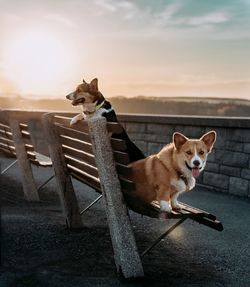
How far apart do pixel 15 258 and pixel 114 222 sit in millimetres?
1081

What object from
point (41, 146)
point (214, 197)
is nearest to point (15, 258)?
point (214, 197)

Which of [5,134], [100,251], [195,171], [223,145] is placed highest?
[195,171]

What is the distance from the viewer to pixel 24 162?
764cm

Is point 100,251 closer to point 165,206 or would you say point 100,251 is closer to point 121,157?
point 165,206

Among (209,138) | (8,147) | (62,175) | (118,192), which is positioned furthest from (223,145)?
(118,192)

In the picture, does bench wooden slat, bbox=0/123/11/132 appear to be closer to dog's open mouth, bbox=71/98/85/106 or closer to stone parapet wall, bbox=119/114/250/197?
dog's open mouth, bbox=71/98/85/106

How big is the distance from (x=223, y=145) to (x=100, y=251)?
4359 mm

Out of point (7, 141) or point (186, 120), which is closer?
point (7, 141)

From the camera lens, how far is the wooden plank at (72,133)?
4.56 meters

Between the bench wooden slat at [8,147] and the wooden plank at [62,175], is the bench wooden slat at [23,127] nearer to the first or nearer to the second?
the bench wooden slat at [8,147]

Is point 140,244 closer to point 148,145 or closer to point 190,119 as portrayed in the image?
point 190,119

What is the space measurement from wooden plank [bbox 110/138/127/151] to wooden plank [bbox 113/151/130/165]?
30 millimetres

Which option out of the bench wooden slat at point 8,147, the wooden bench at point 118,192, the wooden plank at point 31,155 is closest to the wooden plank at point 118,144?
the wooden bench at point 118,192

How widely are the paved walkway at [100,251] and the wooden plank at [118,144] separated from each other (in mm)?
1010
